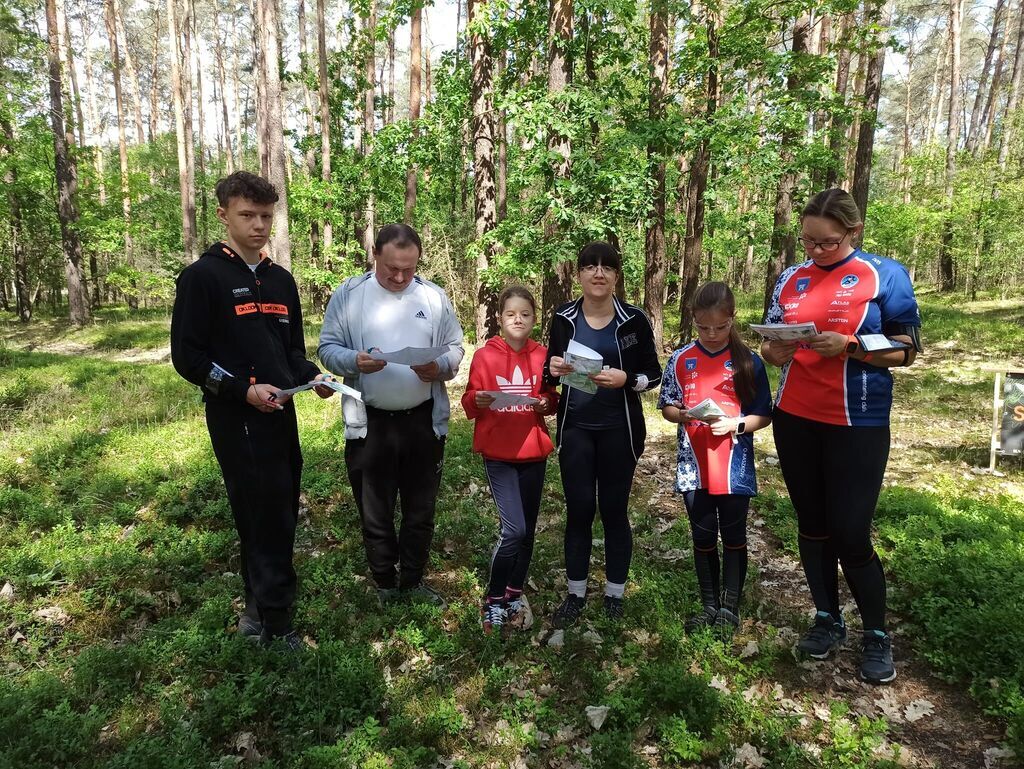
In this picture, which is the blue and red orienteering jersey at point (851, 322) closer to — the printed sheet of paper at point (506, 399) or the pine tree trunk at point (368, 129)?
the printed sheet of paper at point (506, 399)

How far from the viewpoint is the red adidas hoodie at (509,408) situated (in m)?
3.57

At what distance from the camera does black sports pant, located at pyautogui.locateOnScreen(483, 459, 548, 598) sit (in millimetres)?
3568

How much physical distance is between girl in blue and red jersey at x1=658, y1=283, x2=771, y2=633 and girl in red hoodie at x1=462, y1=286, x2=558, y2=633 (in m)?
0.88

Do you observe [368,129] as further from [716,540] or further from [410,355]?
[716,540]

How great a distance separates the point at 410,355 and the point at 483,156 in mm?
9938

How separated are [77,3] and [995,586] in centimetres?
4387

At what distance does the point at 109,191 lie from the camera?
66.8ft

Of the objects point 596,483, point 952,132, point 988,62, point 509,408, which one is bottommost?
point 596,483

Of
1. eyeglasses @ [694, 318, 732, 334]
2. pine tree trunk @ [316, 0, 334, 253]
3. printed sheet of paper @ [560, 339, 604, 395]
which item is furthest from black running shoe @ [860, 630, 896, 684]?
pine tree trunk @ [316, 0, 334, 253]

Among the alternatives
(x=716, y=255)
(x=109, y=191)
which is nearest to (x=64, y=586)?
(x=109, y=191)

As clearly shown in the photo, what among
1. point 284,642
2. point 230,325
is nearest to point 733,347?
point 230,325

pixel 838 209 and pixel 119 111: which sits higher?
pixel 119 111

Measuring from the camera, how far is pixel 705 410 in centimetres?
336

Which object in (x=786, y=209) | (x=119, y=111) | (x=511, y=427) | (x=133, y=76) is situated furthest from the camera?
(x=133, y=76)
